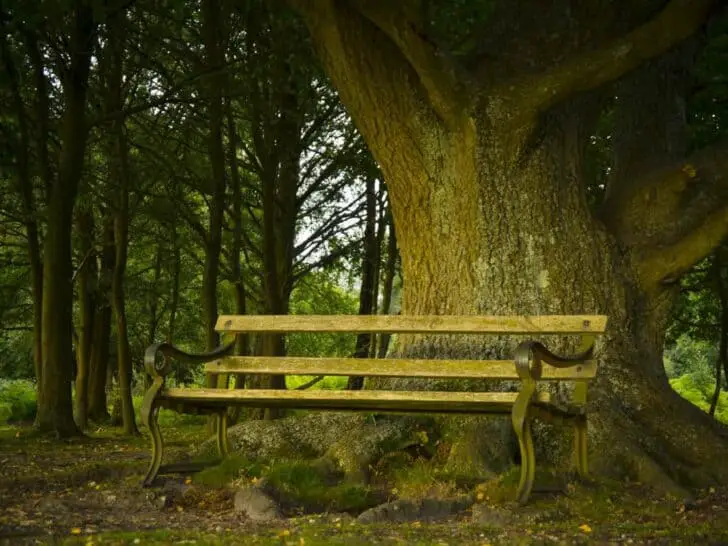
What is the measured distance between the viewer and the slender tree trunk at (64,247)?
11.3 meters

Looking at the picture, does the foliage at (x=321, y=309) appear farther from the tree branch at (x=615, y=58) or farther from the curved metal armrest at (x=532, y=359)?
the curved metal armrest at (x=532, y=359)

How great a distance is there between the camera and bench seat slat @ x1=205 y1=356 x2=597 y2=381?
620 cm

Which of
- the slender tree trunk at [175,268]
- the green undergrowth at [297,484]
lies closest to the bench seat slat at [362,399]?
the green undergrowth at [297,484]

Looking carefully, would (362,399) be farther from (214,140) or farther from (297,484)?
(214,140)

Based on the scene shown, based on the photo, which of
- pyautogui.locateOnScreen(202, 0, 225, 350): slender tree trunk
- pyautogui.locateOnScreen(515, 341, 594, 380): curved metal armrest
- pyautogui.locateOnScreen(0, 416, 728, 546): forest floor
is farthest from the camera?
pyautogui.locateOnScreen(202, 0, 225, 350): slender tree trunk

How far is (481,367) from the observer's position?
6.21 metres

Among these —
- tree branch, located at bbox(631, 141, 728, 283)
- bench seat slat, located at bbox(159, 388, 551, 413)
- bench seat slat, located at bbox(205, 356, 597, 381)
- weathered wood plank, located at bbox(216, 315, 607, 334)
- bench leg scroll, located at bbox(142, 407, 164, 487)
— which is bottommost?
bench leg scroll, located at bbox(142, 407, 164, 487)

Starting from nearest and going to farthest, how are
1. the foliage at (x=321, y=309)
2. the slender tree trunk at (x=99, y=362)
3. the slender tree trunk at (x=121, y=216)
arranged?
the slender tree trunk at (x=121, y=216)
the slender tree trunk at (x=99, y=362)
the foliage at (x=321, y=309)

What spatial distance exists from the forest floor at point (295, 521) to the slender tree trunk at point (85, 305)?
957cm

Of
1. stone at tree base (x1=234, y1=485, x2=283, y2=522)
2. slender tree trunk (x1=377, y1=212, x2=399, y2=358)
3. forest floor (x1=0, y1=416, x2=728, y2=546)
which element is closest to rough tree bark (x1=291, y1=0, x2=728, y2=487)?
forest floor (x1=0, y1=416, x2=728, y2=546)

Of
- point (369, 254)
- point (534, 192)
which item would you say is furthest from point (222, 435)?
point (369, 254)

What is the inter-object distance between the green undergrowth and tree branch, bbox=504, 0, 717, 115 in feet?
10.3

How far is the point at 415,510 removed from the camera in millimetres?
5723

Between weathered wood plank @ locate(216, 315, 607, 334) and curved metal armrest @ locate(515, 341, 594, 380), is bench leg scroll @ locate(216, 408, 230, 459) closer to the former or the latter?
weathered wood plank @ locate(216, 315, 607, 334)
